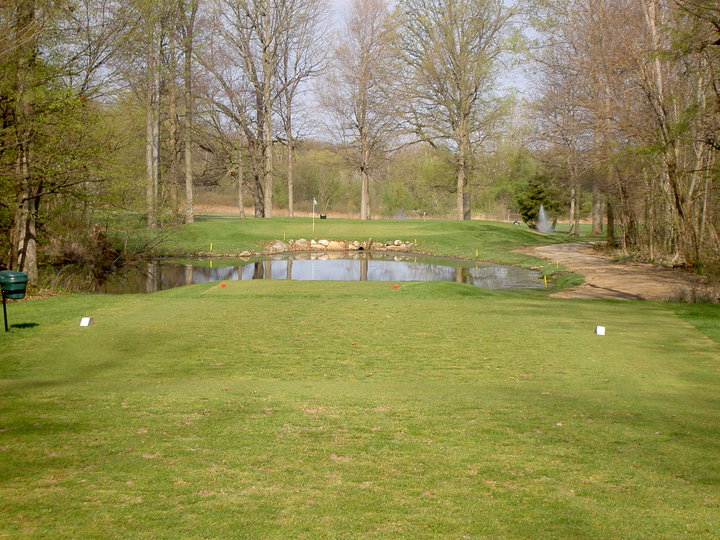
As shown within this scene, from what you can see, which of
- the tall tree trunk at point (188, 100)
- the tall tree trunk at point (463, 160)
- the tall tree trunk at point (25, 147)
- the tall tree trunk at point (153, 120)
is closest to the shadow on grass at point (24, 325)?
the tall tree trunk at point (25, 147)

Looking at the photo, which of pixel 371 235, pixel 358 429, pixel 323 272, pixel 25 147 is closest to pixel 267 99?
pixel 371 235

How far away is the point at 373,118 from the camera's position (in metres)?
52.6

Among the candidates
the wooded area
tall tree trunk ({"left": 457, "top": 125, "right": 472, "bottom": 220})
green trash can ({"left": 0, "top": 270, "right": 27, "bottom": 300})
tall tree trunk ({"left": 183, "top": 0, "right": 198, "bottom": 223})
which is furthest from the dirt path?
tall tree trunk ({"left": 183, "top": 0, "right": 198, "bottom": 223})

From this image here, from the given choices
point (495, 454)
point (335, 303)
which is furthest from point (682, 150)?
point (495, 454)

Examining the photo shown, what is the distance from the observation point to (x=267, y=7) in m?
49.9

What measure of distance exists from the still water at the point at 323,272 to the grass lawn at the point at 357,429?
12910 millimetres

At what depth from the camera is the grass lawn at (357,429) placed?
454 cm

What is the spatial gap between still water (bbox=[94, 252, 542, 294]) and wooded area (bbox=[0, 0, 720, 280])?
3.00 m

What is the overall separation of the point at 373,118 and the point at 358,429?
157 feet

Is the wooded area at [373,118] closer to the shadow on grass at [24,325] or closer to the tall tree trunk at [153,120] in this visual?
the tall tree trunk at [153,120]

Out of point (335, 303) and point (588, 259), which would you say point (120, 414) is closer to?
point (335, 303)

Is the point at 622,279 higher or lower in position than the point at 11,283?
lower

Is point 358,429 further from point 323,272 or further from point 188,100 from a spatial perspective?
point 188,100

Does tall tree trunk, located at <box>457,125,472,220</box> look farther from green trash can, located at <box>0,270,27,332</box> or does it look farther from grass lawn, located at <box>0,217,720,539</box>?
green trash can, located at <box>0,270,27,332</box>
